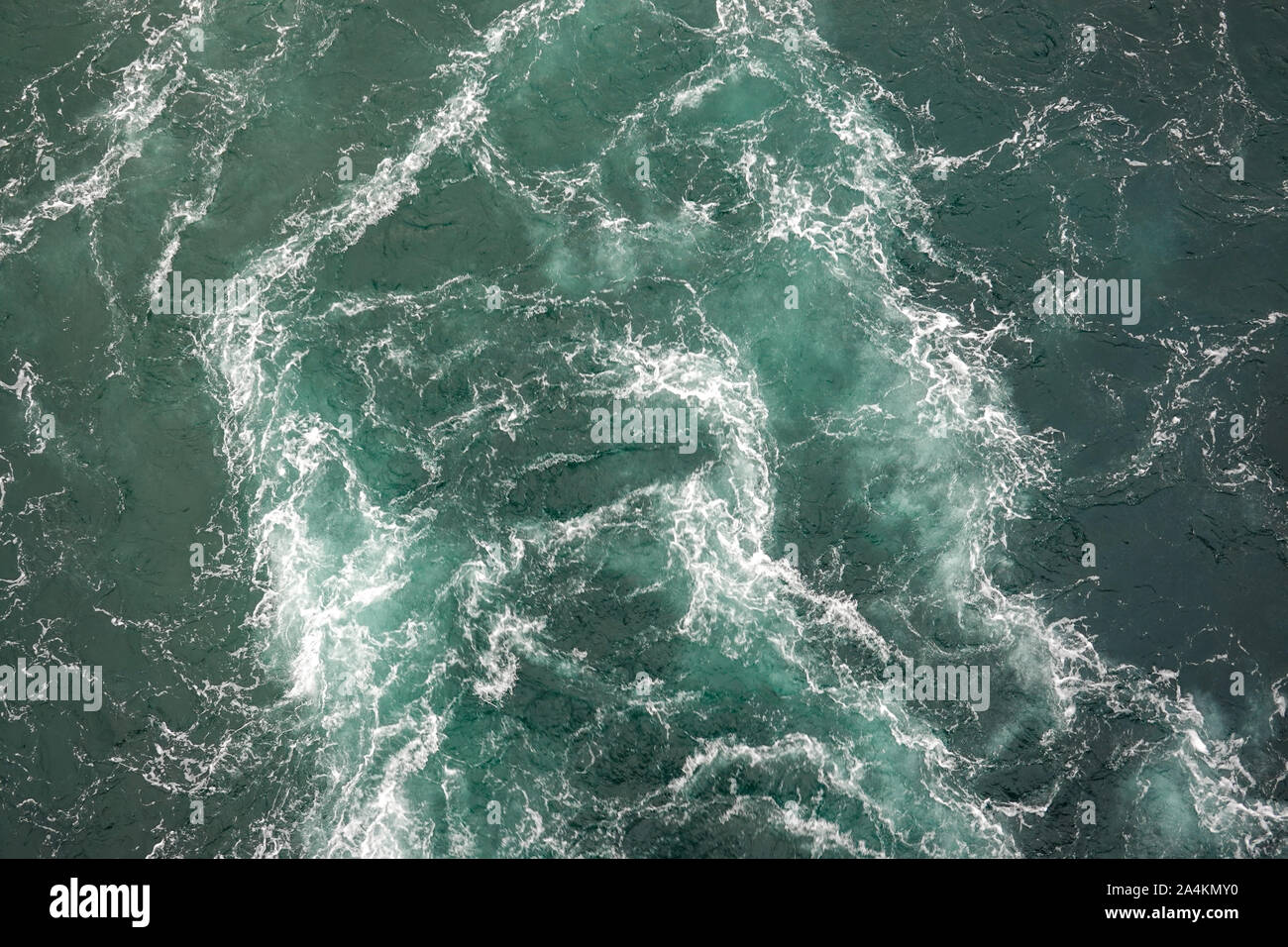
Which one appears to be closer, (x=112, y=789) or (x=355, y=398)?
(x=112, y=789)

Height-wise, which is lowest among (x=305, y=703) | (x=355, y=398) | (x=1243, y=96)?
(x=305, y=703)
